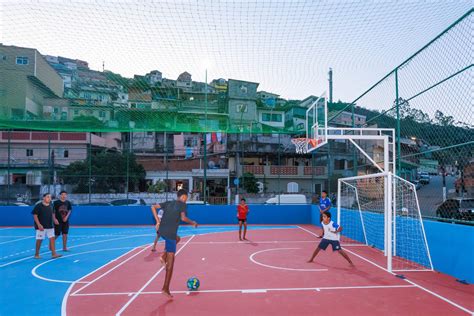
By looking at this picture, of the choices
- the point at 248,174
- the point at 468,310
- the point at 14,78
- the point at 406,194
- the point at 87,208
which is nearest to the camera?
Answer: the point at 468,310

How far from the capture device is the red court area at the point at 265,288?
6.20 meters

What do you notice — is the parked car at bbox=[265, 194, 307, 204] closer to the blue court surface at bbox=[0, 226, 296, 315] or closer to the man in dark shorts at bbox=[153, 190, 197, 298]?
the blue court surface at bbox=[0, 226, 296, 315]

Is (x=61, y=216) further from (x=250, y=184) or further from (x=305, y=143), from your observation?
(x=250, y=184)

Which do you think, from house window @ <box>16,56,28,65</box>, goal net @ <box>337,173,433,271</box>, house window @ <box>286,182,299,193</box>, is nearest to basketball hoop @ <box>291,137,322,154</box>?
goal net @ <box>337,173,433,271</box>

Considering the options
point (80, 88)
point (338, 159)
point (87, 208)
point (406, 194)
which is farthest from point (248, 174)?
point (406, 194)

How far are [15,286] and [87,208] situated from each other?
13.7 meters

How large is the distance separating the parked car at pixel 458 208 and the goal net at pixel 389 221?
0.87 metres

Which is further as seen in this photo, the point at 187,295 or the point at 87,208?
the point at 87,208

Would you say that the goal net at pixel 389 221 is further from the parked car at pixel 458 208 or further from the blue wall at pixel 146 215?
the blue wall at pixel 146 215

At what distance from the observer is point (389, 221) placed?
9.10 meters

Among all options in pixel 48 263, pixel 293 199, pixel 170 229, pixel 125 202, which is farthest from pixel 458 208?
pixel 125 202

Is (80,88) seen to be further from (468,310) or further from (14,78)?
(468,310)

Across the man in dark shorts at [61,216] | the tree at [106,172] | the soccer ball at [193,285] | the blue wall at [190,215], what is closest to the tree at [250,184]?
the tree at [106,172]

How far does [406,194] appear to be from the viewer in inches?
422
